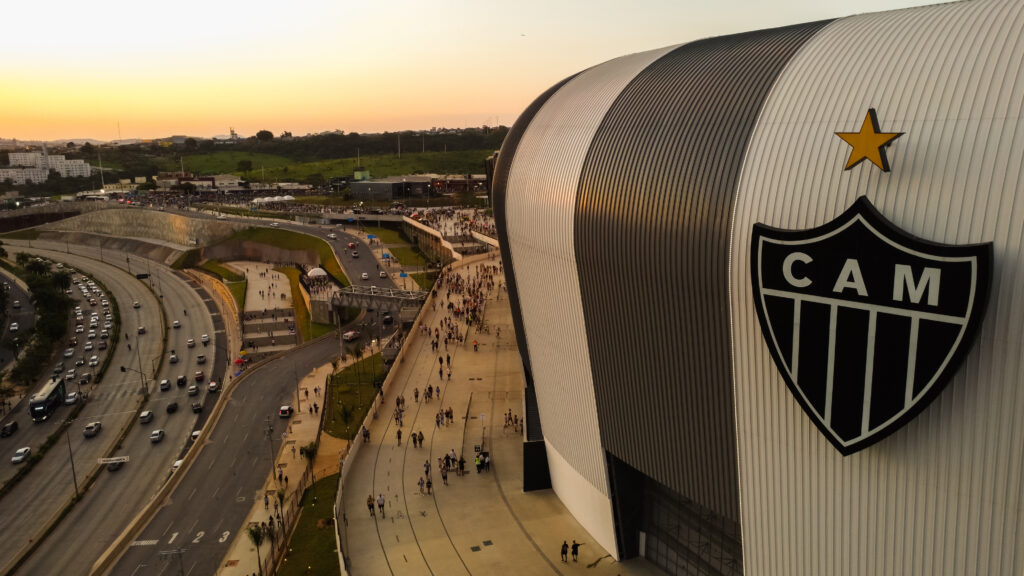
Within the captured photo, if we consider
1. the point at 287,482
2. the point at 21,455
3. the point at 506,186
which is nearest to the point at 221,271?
the point at 21,455

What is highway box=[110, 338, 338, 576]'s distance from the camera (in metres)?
36.5

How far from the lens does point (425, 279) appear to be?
95312 millimetres

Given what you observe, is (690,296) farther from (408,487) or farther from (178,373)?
(178,373)

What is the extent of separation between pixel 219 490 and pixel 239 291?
66435mm

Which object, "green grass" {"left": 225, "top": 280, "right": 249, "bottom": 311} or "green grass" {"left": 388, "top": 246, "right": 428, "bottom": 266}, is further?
"green grass" {"left": 388, "top": 246, "right": 428, "bottom": 266}

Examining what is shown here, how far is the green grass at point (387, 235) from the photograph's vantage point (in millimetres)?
129250

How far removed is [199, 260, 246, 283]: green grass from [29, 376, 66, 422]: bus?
5212 centimetres

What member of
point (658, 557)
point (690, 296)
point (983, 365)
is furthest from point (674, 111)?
point (658, 557)

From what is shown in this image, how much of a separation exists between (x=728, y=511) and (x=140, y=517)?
33.4 m

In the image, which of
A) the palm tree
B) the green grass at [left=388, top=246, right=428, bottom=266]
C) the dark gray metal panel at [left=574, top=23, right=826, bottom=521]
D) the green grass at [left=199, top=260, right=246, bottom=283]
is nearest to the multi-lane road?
the palm tree

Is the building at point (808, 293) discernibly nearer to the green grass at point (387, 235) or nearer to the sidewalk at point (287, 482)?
the sidewalk at point (287, 482)

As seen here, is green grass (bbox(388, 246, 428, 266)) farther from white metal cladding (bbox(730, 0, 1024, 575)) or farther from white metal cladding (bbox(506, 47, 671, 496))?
white metal cladding (bbox(730, 0, 1024, 575))

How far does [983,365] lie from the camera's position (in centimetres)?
1373

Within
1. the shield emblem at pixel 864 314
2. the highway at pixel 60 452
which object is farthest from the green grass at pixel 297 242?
the shield emblem at pixel 864 314
